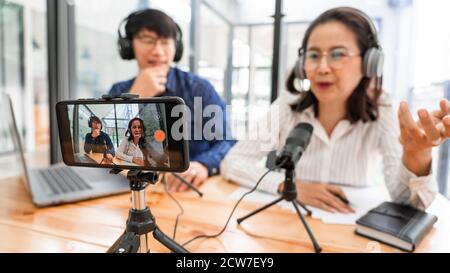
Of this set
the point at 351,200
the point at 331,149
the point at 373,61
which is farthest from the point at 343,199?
the point at 373,61

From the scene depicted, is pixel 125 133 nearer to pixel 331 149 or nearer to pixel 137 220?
pixel 137 220

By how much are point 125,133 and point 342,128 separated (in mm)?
797

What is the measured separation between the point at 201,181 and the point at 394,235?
21.4 inches

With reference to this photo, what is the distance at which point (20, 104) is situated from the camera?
10.2ft

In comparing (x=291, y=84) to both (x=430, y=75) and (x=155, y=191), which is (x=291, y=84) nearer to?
(x=430, y=75)

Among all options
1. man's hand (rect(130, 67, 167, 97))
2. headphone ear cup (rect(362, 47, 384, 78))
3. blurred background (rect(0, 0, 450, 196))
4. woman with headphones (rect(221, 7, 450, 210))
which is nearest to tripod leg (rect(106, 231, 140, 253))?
blurred background (rect(0, 0, 450, 196))

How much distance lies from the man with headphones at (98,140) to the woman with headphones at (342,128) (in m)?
0.40

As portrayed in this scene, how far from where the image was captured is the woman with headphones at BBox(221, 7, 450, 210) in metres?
0.70

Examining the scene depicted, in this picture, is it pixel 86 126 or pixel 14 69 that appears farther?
pixel 14 69

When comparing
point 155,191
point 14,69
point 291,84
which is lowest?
point 155,191

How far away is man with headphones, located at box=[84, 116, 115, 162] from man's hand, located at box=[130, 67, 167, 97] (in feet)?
1.96

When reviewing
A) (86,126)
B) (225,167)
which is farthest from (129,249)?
(225,167)

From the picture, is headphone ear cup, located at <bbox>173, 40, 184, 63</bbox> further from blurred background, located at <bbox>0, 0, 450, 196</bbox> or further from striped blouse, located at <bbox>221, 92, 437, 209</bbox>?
striped blouse, located at <bbox>221, 92, 437, 209</bbox>

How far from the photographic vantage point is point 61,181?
840 millimetres
